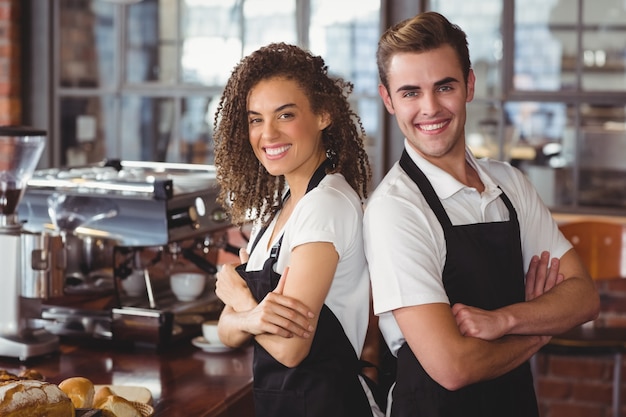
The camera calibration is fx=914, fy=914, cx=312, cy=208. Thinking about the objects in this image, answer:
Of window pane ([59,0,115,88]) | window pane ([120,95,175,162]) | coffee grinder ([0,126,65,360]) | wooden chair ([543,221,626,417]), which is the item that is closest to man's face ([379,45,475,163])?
coffee grinder ([0,126,65,360])

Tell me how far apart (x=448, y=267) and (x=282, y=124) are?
17.3 inches

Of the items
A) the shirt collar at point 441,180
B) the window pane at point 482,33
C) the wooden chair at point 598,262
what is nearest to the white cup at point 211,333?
the shirt collar at point 441,180

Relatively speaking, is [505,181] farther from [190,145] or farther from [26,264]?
[190,145]

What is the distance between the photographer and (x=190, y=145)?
3.96 metres

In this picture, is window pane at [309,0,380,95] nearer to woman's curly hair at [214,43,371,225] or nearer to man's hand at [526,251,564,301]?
woman's curly hair at [214,43,371,225]

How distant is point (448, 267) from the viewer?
1.80 metres

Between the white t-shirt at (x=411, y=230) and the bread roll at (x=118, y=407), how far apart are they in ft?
1.65

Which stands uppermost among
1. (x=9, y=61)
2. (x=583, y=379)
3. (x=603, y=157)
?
(x=9, y=61)

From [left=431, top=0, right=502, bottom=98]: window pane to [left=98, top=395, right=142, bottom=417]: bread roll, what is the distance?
2.30 metres

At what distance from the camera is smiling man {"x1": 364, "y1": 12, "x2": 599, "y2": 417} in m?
1.73

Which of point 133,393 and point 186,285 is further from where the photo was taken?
point 186,285

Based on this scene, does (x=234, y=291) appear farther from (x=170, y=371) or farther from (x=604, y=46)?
(x=604, y=46)

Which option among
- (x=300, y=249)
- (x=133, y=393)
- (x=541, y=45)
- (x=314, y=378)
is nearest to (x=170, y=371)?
(x=133, y=393)

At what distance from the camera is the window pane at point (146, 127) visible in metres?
4.00
